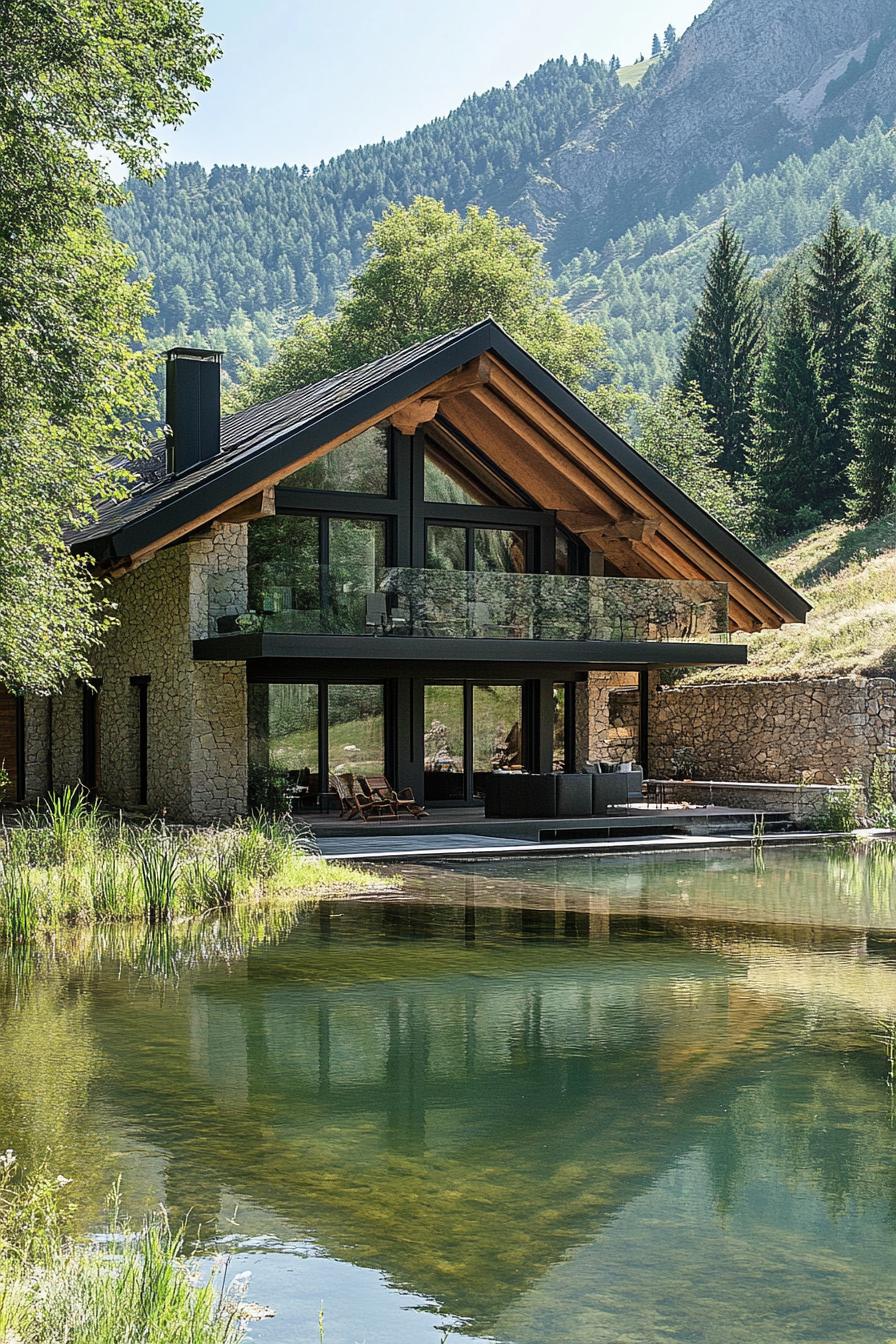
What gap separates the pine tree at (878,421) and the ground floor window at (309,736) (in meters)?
25.4

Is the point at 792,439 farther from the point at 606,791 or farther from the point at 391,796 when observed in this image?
the point at 391,796

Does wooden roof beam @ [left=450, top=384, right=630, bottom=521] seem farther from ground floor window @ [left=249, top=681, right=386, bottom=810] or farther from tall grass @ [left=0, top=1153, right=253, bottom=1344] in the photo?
tall grass @ [left=0, top=1153, right=253, bottom=1344]

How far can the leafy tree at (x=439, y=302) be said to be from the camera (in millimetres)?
40281

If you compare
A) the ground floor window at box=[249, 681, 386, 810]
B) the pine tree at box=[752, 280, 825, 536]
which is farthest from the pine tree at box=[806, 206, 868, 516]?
the ground floor window at box=[249, 681, 386, 810]

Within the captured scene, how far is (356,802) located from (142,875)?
870 centimetres

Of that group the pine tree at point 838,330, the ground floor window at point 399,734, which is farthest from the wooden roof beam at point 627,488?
the pine tree at point 838,330

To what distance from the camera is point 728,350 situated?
186 ft

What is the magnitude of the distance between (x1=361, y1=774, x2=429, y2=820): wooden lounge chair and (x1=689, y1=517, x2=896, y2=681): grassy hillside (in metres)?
8.63

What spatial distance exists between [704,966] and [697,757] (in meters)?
16.1

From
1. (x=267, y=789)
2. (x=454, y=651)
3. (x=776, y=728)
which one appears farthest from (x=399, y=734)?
(x=776, y=728)

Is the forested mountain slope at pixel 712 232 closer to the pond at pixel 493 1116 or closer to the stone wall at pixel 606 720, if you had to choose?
the stone wall at pixel 606 720

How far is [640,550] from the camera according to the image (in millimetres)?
23547

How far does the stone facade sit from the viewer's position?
19688 millimetres

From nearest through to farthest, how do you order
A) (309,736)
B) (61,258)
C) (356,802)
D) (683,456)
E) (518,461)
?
(61,258)
(356,802)
(309,736)
(518,461)
(683,456)
